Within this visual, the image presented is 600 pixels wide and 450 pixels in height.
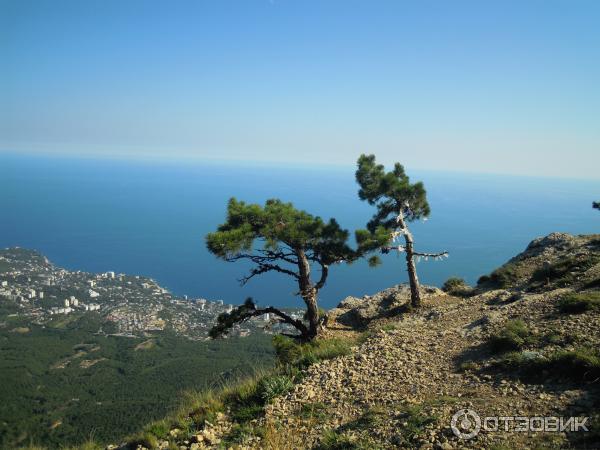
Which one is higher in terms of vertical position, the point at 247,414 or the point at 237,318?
the point at 247,414

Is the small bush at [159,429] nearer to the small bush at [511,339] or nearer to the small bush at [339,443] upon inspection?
the small bush at [339,443]

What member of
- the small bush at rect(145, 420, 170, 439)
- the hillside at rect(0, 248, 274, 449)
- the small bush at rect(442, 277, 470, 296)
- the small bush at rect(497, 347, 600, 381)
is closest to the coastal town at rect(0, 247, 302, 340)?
the hillside at rect(0, 248, 274, 449)

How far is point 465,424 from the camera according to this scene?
537cm

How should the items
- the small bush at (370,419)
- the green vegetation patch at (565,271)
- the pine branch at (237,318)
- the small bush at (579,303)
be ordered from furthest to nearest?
the pine branch at (237,318)
the green vegetation patch at (565,271)
the small bush at (579,303)
the small bush at (370,419)

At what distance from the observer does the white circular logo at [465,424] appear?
202 inches

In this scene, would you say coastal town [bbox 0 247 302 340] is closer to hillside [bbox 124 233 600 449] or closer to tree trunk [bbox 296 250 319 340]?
tree trunk [bbox 296 250 319 340]

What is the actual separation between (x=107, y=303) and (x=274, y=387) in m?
111

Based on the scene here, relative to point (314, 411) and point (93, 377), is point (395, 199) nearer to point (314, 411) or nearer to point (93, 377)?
point (314, 411)

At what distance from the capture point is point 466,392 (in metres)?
→ 6.45

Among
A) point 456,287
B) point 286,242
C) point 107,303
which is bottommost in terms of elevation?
point 107,303

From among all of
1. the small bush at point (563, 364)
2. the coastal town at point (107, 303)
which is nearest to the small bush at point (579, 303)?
the small bush at point (563, 364)

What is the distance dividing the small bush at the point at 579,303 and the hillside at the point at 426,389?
0.03 metres

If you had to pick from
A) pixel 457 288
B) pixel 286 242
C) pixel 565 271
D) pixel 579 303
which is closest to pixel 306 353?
pixel 286 242

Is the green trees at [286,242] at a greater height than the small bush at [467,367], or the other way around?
the green trees at [286,242]
